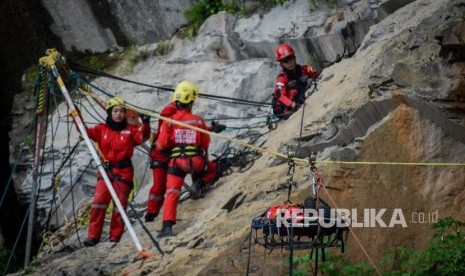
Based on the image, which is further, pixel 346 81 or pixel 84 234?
pixel 84 234

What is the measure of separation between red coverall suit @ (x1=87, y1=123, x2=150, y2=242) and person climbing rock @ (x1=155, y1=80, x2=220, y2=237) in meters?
0.46

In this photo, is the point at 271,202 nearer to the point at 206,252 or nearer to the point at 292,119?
the point at 206,252

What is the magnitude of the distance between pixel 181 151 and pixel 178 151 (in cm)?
4

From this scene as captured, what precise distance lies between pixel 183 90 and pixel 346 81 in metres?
1.99

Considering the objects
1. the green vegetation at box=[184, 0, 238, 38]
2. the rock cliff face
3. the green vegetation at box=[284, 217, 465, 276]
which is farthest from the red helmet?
the green vegetation at box=[284, 217, 465, 276]

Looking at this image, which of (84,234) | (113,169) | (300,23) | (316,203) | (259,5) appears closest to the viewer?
(316,203)

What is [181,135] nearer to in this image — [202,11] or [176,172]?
[176,172]

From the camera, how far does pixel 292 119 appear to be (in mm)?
11211

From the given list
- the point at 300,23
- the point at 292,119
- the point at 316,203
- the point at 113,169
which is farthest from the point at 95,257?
the point at 300,23

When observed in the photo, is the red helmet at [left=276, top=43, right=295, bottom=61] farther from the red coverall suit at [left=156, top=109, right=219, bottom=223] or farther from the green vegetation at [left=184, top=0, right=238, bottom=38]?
the green vegetation at [left=184, top=0, right=238, bottom=38]

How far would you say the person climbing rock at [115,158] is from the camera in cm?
1075

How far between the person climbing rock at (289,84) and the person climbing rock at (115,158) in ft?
6.82

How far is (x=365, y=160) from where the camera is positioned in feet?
28.2

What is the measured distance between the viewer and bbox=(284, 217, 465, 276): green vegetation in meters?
7.50
